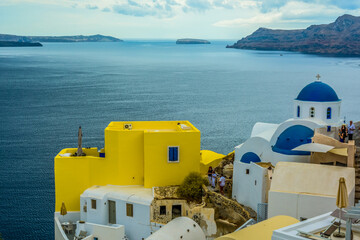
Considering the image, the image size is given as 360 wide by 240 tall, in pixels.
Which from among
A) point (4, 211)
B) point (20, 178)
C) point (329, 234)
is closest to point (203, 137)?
point (20, 178)

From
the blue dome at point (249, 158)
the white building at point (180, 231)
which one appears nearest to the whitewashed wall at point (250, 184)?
the blue dome at point (249, 158)

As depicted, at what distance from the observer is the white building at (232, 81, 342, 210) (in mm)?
24656

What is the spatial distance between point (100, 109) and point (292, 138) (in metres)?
53.5

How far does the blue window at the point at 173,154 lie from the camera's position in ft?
86.6

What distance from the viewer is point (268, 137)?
27.4 metres

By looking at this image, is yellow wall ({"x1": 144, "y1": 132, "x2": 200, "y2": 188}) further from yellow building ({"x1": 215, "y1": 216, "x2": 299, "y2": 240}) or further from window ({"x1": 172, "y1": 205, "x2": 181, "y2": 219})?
yellow building ({"x1": 215, "y1": 216, "x2": 299, "y2": 240})

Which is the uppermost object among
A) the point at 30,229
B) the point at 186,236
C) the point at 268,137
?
the point at 268,137

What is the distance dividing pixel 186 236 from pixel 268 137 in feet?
24.8

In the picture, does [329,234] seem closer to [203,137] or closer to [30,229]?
[30,229]

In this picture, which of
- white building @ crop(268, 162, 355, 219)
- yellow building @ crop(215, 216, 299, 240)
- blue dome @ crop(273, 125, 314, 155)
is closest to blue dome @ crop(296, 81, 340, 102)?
blue dome @ crop(273, 125, 314, 155)

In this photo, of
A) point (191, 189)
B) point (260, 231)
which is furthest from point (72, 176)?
point (260, 231)

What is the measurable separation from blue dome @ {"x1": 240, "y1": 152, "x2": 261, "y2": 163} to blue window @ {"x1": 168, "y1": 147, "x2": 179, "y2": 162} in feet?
11.8

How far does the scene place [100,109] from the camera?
251 ft

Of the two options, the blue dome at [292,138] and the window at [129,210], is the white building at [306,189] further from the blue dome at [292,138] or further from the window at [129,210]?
the window at [129,210]
